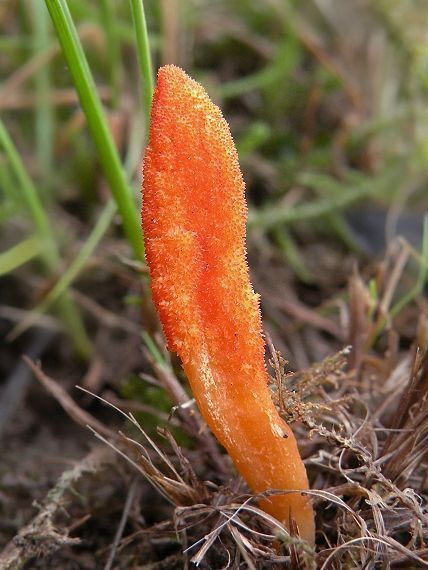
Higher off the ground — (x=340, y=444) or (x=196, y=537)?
(x=340, y=444)

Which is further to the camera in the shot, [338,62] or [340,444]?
[338,62]

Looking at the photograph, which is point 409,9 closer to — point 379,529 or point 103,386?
point 103,386

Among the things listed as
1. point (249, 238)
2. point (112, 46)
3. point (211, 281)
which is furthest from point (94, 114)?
point (249, 238)

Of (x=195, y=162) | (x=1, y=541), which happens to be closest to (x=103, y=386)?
(x=1, y=541)

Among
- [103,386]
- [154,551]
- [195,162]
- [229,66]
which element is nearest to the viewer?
[195,162]

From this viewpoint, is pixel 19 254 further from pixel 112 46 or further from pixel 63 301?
pixel 112 46

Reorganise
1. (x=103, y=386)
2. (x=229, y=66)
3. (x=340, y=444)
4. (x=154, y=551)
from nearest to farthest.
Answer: (x=340, y=444) → (x=154, y=551) → (x=103, y=386) → (x=229, y=66)

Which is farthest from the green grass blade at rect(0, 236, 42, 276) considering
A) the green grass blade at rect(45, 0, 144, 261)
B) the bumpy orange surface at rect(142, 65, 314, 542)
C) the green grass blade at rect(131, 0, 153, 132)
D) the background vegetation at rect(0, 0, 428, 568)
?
the bumpy orange surface at rect(142, 65, 314, 542)
